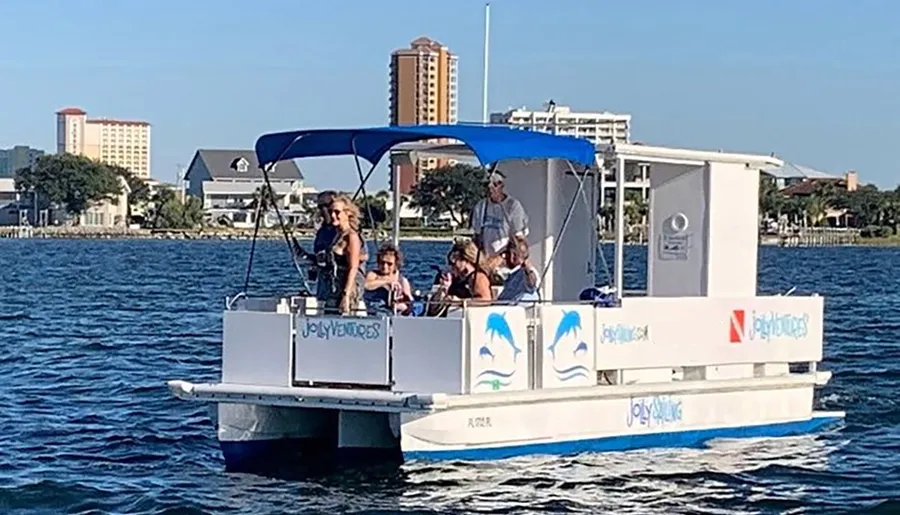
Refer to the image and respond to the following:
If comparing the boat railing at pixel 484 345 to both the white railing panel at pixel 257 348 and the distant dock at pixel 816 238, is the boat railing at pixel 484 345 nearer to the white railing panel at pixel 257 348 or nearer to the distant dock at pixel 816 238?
the white railing panel at pixel 257 348

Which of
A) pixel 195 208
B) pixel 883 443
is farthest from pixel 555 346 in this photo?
pixel 195 208

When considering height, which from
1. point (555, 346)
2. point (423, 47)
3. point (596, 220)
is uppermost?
point (423, 47)

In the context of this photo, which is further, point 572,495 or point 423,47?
point 423,47

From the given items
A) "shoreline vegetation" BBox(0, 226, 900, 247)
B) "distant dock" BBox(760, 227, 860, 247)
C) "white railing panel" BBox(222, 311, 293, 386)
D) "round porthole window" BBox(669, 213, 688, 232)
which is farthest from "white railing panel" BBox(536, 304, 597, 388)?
"shoreline vegetation" BBox(0, 226, 900, 247)

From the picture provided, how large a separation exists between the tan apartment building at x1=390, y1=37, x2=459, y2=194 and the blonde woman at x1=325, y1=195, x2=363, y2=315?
15.9ft

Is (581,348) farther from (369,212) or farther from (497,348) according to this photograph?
(369,212)

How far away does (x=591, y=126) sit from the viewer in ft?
56.3

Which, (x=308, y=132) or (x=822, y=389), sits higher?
(x=308, y=132)

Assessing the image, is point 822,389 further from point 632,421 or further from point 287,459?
point 287,459

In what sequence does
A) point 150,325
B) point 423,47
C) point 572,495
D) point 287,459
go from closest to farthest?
1. point 572,495
2. point 287,459
3. point 423,47
4. point 150,325

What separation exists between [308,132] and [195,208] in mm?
156421

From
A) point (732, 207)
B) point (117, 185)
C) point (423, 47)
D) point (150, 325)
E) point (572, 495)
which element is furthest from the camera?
point (117, 185)

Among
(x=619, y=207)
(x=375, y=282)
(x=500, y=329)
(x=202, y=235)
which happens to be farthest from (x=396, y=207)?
(x=202, y=235)

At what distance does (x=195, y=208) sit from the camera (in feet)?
558
